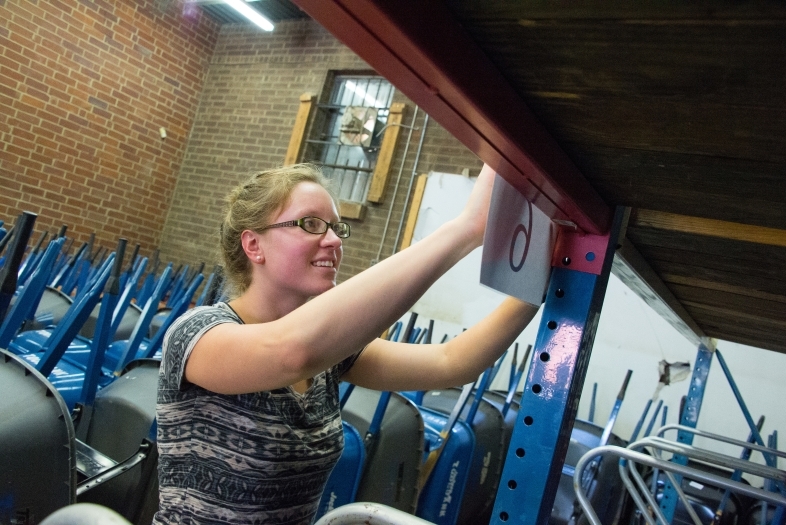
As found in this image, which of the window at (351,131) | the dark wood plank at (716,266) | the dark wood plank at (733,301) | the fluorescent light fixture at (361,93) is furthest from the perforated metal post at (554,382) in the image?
the fluorescent light fixture at (361,93)

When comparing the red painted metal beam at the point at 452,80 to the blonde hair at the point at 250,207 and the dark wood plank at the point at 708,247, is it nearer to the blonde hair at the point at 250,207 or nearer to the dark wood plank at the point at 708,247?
the dark wood plank at the point at 708,247

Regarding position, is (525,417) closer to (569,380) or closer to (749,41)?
(569,380)

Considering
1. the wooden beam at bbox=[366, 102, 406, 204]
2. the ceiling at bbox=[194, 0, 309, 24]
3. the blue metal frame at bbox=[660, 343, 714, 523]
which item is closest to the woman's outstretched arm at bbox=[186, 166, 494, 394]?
the blue metal frame at bbox=[660, 343, 714, 523]

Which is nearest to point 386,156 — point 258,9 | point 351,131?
point 351,131

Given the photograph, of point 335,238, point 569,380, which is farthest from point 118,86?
point 569,380

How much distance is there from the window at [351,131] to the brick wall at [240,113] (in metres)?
0.20

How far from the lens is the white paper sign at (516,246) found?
0.74 m

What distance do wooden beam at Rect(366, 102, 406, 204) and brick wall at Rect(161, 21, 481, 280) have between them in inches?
11.2

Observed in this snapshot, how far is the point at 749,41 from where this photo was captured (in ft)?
1.27

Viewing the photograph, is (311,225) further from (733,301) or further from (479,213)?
(733,301)

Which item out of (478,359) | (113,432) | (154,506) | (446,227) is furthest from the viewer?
(113,432)

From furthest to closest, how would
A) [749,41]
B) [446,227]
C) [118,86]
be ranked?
[118,86], [446,227], [749,41]

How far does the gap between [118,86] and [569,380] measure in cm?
708

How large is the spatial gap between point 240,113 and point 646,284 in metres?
6.59
